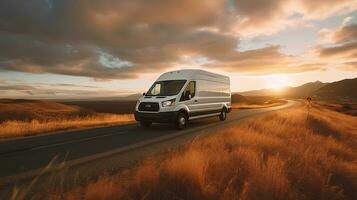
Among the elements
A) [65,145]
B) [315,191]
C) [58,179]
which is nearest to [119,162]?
[58,179]

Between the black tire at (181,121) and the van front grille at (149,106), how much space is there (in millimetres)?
1098

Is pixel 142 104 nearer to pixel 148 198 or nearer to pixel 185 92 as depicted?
pixel 185 92

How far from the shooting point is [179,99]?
14398 mm

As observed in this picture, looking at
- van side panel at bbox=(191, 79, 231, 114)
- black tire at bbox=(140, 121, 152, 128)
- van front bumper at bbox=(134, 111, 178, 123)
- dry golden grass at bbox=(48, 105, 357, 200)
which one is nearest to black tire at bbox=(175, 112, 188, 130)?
van front bumper at bbox=(134, 111, 178, 123)

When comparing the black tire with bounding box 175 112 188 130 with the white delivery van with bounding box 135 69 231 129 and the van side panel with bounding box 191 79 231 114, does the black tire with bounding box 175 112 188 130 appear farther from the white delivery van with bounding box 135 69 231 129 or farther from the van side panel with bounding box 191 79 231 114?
the van side panel with bounding box 191 79 231 114

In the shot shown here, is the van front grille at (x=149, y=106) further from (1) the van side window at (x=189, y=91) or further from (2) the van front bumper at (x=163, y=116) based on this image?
(1) the van side window at (x=189, y=91)

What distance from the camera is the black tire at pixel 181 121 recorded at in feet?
47.2

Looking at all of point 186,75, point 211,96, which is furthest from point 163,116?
point 211,96

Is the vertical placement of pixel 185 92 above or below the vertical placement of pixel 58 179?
above

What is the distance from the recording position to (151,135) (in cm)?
1282

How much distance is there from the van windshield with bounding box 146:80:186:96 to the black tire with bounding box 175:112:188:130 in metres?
1.08

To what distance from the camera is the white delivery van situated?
14.2 m

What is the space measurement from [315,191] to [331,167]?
1.95 metres

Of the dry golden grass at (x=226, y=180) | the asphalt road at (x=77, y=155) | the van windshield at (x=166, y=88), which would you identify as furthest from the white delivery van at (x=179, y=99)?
the dry golden grass at (x=226, y=180)
